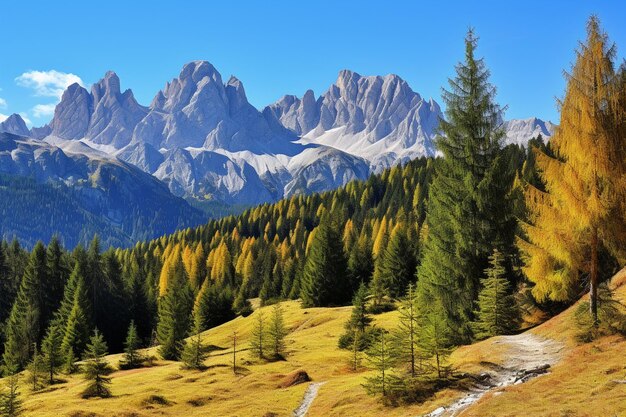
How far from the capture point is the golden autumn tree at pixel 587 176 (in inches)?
1037

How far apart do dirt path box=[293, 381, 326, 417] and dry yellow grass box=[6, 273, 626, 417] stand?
50 centimetres

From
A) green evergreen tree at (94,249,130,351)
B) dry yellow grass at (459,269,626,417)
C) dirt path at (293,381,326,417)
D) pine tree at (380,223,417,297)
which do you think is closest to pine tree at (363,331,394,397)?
dirt path at (293,381,326,417)

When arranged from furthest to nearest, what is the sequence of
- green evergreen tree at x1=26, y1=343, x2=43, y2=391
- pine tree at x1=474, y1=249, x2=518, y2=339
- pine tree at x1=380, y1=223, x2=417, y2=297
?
pine tree at x1=380, y1=223, x2=417, y2=297, green evergreen tree at x1=26, y1=343, x2=43, y2=391, pine tree at x1=474, y1=249, x2=518, y2=339

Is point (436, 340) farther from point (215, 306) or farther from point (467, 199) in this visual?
point (215, 306)

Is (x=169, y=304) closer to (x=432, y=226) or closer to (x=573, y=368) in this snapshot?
(x=432, y=226)

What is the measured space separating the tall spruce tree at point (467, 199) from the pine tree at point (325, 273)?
46.9 meters

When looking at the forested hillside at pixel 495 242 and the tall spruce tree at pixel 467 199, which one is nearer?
the forested hillside at pixel 495 242

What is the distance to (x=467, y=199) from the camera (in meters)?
36.0

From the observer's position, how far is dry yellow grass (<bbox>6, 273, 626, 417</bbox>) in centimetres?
2050

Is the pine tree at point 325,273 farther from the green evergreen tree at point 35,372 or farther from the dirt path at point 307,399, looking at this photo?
the dirt path at point 307,399

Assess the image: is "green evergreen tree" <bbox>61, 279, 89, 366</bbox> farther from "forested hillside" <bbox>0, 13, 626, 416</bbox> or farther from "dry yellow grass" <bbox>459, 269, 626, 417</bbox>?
"dry yellow grass" <bbox>459, 269, 626, 417</bbox>

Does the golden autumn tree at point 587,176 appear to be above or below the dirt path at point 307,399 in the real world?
above

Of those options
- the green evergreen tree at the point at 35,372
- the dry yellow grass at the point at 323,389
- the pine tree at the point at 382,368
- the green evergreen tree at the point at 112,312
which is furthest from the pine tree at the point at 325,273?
the pine tree at the point at 382,368

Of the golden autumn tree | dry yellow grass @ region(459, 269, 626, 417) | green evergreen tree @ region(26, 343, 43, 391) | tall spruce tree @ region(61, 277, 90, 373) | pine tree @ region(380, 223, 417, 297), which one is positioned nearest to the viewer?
dry yellow grass @ region(459, 269, 626, 417)
